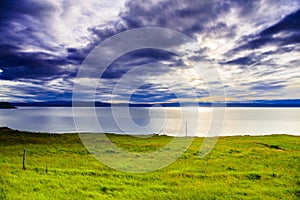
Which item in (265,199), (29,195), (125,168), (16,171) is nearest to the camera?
(29,195)

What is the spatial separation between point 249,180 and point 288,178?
128 inches

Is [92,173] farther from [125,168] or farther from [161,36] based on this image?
[161,36]

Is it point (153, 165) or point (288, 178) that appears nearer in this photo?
point (288, 178)

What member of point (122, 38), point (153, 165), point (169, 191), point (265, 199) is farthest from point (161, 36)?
point (265, 199)

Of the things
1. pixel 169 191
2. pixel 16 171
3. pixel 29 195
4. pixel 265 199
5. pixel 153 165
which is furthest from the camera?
pixel 153 165

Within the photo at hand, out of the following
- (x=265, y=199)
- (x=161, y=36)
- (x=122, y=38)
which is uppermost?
(x=161, y=36)

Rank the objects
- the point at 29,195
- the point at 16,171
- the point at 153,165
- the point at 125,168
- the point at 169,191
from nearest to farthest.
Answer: the point at 29,195 < the point at 169,191 < the point at 16,171 < the point at 125,168 < the point at 153,165

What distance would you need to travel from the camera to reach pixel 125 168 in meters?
23.5

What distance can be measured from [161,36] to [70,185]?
1555cm

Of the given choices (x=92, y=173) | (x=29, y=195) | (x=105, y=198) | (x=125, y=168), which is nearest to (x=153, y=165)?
(x=125, y=168)

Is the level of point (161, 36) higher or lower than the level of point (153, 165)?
higher

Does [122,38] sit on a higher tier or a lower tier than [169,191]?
higher

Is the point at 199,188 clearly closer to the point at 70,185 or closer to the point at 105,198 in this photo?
the point at 105,198

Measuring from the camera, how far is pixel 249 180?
19.7 m
